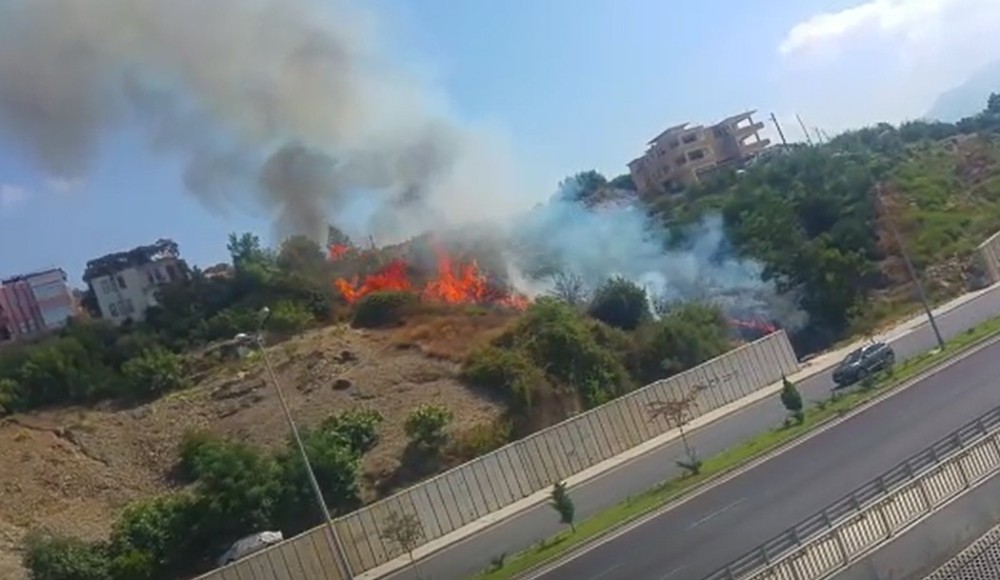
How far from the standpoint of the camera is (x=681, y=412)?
43.6 meters

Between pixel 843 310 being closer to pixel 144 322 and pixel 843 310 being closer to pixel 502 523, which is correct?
pixel 502 523

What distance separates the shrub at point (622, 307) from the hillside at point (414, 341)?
10 centimetres

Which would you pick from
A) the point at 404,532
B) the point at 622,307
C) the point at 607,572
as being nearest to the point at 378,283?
the point at 622,307

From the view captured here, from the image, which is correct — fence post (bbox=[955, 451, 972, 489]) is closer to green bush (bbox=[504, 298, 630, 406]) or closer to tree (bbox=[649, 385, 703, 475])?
tree (bbox=[649, 385, 703, 475])

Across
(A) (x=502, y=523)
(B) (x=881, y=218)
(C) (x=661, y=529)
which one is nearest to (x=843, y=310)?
(B) (x=881, y=218)

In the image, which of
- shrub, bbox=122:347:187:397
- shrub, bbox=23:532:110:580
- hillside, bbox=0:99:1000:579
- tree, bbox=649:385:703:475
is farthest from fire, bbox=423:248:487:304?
shrub, bbox=23:532:110:580

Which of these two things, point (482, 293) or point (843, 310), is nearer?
point (843, 310)

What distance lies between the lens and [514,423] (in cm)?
5116

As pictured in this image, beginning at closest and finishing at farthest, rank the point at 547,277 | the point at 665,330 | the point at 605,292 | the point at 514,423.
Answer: the point at 514,423 < the point at 665,330 < the point at 605,292 < the point at 547,277

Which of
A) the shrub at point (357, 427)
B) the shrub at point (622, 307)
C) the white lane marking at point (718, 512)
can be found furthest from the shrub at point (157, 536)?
the shrub at point (622, 307)

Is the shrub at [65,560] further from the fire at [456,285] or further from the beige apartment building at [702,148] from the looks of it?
the beige apartment building at [702,148]

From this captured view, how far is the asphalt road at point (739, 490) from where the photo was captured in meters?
23.4

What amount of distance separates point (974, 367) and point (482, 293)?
133 ft

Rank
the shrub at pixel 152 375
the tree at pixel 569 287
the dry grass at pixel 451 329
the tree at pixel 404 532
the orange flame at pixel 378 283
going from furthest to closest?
the tree at pixel 569 287 < the orange flame at pixel 378 283 < the shrub at pixel 152 375 < the dry grass at pixel 451 329 < the tree at pixel 404 532
